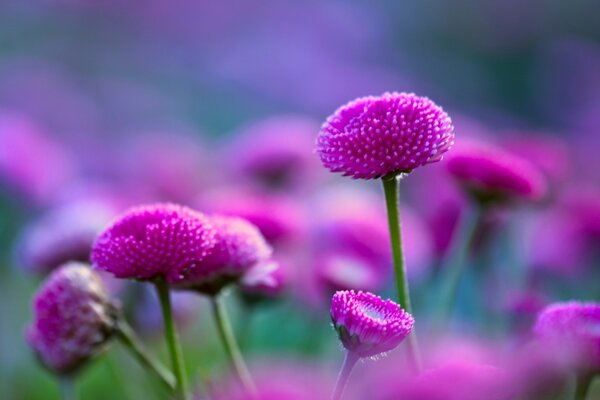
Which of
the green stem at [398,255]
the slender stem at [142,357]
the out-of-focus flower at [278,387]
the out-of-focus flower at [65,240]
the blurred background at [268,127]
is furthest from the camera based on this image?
the blurred background at [268,127]

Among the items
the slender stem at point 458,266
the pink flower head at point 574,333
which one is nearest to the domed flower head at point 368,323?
the pink flower head at point 574,333

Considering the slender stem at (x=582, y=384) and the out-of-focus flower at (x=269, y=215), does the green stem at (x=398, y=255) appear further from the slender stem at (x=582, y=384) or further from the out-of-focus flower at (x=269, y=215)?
the out-of-focus flower at (x=269, y=215)

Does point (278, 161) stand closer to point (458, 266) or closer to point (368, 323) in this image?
point (458, 266)

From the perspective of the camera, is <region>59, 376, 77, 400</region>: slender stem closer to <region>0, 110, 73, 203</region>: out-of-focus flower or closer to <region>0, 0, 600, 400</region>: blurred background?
<region>0, 0, 600, 400</region>: blurred background

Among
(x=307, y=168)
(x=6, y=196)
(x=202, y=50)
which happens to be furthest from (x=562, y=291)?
(x=202, y=50)

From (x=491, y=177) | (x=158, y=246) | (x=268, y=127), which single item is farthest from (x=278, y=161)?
(x=158, y=246)

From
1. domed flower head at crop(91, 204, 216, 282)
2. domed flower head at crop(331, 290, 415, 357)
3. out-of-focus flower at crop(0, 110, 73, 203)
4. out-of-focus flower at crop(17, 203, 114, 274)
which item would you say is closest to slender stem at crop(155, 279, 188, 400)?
domed flower head at crop(91, 204, 216, 282)
